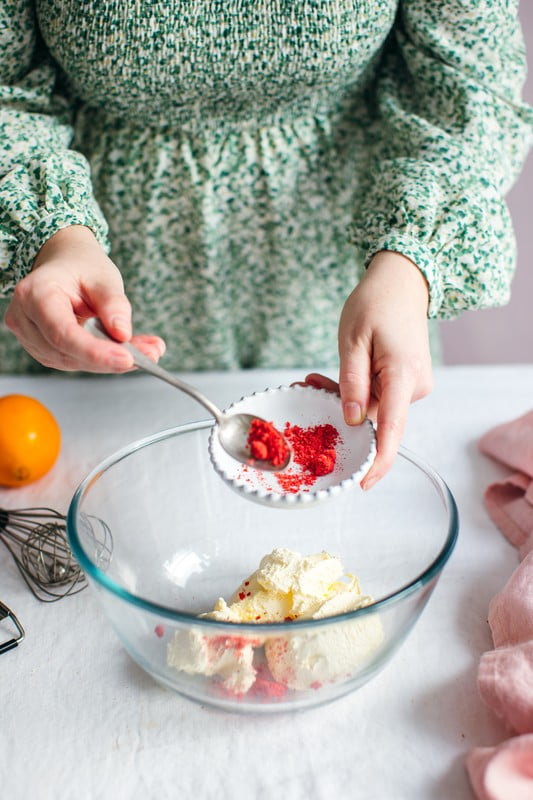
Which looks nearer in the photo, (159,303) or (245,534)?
(245,534)

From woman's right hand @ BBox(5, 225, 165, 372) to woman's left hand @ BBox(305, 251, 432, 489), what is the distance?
0.63 ft

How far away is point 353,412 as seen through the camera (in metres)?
0.70

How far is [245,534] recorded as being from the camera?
83 cm

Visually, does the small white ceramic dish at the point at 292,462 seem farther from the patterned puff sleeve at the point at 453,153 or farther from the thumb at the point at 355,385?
the patterned puff sleeve at the point at 453,153

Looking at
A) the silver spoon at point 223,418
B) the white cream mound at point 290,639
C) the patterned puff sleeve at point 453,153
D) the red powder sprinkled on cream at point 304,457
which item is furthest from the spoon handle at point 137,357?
the patterned puff sleeve at point 453,153

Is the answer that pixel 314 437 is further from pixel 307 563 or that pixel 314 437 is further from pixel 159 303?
pixel 159 303

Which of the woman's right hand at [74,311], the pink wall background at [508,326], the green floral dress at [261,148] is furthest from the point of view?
the pink wall background at [508,326]

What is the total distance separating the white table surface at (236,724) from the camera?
0.59 meters

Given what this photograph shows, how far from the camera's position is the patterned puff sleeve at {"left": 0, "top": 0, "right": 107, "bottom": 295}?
32.9 inches

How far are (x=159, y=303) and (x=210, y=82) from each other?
34 cm

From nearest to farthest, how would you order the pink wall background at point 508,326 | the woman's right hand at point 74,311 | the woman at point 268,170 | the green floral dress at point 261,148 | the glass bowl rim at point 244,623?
1. the glass bowl rim at point 244,623
2. the woman's right hand at point 74,311
3. the woman at point 268,170
4. the green floral dress at point 261,148
5. the pink wall background at point 508,326

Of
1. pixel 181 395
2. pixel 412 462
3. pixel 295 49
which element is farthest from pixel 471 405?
pixel 295 49

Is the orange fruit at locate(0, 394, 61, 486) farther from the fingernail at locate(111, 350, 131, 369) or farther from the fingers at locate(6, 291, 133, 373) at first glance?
the fingernail at locate(111, 350, 131, 369)

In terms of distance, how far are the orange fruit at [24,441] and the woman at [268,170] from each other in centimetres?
14
